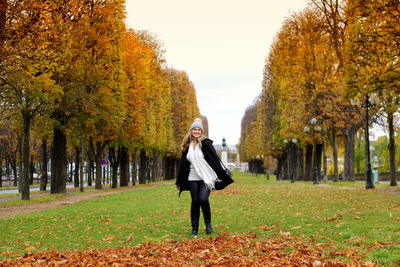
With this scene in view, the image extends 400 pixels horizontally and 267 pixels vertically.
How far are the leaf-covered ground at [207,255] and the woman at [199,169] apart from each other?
849 mm

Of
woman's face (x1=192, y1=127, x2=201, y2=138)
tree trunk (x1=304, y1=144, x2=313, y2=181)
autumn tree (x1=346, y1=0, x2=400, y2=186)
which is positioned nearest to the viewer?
woman's face (x1=192, y1=127, x2=201, y2=138)

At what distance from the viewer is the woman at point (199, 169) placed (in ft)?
24.6

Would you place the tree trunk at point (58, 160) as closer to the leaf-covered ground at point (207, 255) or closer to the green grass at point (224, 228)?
the green grass at point (224, 228)

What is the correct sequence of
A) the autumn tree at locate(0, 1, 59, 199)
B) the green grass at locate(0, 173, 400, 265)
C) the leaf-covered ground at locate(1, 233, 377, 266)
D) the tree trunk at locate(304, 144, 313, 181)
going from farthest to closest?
the tree trunk at locate(304, 144, 313, 181) → the autumn tree at locate(0, 1, 59, 199) → the green grass at locate(0, 173, 400, 265) → the leaf-covered ground at locate(1, 233, 377, 266)

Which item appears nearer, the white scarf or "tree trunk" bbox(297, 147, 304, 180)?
the white scarf

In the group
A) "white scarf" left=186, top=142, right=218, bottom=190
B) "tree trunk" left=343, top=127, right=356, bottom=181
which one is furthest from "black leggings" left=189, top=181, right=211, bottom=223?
"tree trunk" left=343, top=127, right=356, bottom=181

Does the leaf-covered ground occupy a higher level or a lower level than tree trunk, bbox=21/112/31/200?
lower

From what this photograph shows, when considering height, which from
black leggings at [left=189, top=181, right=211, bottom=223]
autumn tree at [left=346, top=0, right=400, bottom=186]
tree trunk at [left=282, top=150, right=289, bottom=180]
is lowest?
tree trunk at [left=282, top=150, right=289, bottom=180]

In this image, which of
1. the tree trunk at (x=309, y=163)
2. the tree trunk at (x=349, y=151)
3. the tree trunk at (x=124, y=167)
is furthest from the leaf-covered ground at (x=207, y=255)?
the tree trunk at (x=309, y=163)

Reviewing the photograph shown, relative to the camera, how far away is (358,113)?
25.7m

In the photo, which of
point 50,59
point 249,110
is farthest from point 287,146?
point 249,110

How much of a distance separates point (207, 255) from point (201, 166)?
2140 mm

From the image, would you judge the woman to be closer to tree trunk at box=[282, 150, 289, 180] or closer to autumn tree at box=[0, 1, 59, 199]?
autumn tree at box=[0, 1, 59, 199]

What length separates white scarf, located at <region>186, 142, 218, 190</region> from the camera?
293 inches
